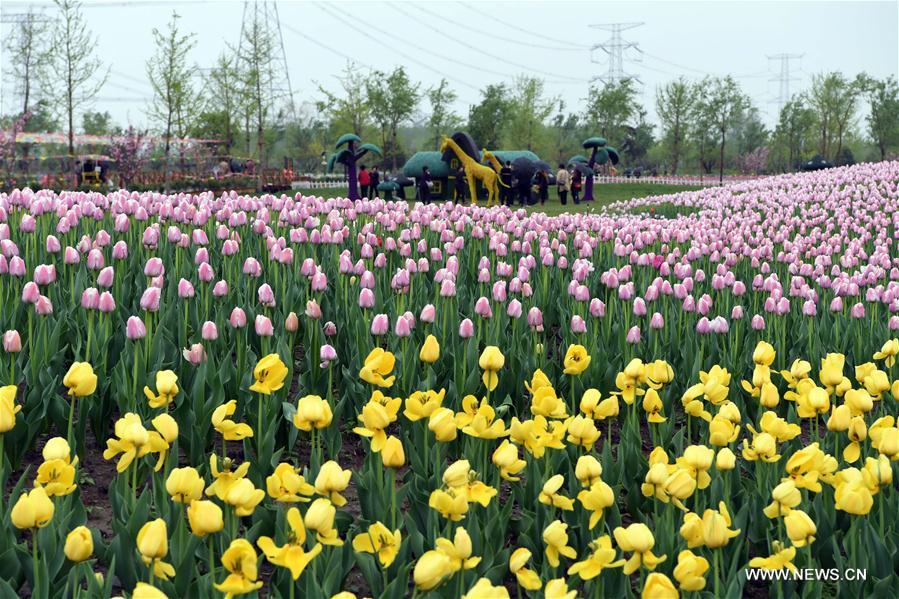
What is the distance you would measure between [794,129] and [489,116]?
33476mm

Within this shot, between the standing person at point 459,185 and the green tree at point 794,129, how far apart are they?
54215mm

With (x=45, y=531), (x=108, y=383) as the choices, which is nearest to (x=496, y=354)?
(x=45, y=531)

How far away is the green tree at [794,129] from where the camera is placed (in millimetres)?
75125

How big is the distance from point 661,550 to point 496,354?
946mm

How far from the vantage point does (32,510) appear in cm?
215

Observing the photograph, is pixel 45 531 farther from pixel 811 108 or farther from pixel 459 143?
pixel 811 108

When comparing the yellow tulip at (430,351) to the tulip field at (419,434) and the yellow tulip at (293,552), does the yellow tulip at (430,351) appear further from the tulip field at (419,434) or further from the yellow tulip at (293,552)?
the yellow tulip at (293,552)

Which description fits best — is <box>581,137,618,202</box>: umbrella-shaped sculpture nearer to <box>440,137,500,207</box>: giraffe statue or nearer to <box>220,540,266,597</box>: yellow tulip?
<box>440,137,500,207</box>: giraffe statue

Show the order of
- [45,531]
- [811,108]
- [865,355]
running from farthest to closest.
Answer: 1. [811,108]
2. [865,355]
3. [45,531]

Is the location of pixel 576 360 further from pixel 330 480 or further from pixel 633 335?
pixel 330 480

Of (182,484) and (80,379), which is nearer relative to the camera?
(182,484)

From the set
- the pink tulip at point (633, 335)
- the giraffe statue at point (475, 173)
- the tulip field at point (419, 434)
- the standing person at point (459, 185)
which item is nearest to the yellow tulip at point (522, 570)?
the tulip field at point (419, 434)

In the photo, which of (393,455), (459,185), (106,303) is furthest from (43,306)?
(459,185)

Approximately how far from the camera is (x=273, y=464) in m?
3.49
